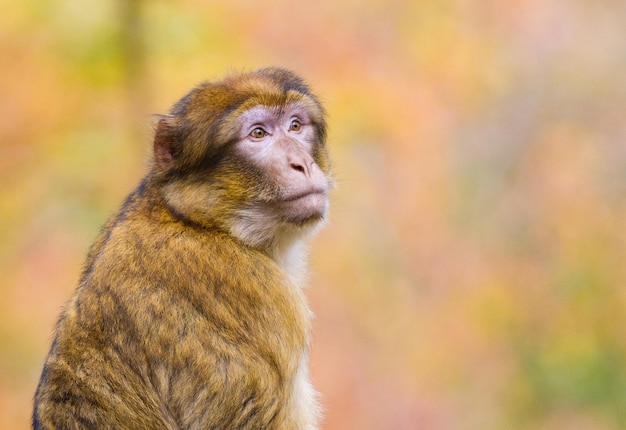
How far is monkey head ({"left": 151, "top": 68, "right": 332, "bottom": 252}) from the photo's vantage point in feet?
13.0

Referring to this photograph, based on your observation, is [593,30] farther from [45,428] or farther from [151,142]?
[45,428]

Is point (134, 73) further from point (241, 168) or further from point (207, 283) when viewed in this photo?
point (207, 283)

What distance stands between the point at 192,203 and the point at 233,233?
21 cm

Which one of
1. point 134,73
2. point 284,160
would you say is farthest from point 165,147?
point 134,73

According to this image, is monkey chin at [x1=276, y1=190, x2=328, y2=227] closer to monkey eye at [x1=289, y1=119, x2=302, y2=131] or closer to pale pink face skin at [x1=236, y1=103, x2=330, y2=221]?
pale pink face skin at [x1=236, y1=103, x2=330, y2=221]

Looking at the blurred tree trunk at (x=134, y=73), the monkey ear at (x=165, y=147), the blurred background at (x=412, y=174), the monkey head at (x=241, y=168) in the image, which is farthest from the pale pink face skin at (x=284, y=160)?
the blurred tree trunk at (x=134, y=73)

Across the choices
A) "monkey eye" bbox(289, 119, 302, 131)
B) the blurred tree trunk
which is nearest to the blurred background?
the blurred tree trunk

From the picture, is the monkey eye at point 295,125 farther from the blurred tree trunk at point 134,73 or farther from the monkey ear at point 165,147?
the blurred tree trunk at point 134,73

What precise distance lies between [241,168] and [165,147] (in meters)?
0.34

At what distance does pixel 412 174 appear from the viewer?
321 inches

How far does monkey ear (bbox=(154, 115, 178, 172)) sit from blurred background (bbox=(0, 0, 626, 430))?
11.7 feet

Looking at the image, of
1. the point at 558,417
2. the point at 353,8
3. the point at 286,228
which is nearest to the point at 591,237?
the point at 558,417

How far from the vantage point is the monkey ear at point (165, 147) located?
4.07 m

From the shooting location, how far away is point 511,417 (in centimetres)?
848
